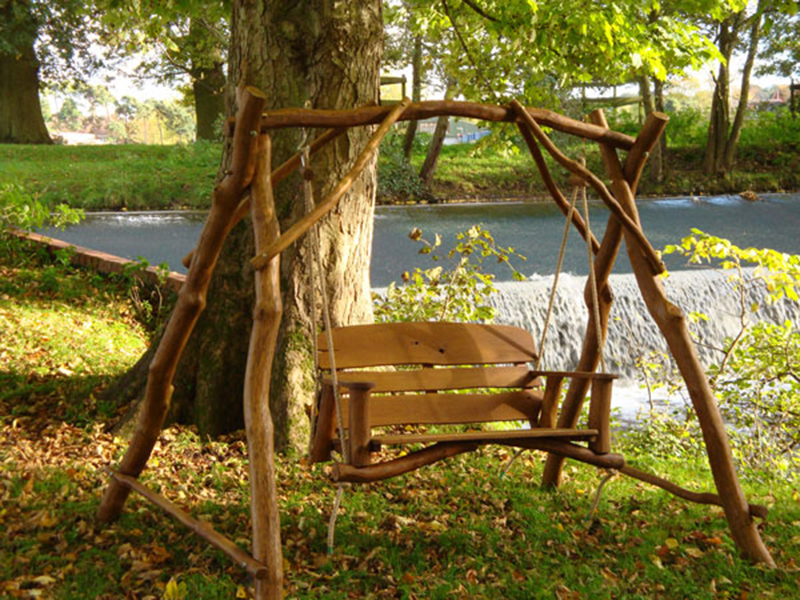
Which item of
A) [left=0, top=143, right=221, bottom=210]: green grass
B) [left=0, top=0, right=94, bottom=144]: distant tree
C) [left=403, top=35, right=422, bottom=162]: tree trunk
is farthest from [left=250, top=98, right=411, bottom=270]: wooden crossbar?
[left=0, top=0, right=94, bottom=144]: distant tree

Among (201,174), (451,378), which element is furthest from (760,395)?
(201,174)

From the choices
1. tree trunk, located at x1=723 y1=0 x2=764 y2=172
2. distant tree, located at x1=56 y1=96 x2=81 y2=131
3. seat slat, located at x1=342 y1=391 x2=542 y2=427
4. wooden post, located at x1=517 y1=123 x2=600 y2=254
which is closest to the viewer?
wooden post, located at x1=517 y1=123 x2=600 y2=254

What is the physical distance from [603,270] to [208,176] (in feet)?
47.9

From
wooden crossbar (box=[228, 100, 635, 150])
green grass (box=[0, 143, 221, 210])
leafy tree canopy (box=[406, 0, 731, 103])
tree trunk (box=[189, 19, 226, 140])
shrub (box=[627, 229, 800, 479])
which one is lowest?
shrub (box=[627, 229, 800, 479])

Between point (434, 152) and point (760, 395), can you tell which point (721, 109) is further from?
point (760, 395)

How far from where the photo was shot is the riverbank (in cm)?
1590

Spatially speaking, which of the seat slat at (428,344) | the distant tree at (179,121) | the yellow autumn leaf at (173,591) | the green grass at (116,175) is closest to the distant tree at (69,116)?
the distant tree at (179,121)

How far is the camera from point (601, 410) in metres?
3.05

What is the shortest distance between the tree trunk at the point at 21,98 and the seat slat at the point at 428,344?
18.0 m

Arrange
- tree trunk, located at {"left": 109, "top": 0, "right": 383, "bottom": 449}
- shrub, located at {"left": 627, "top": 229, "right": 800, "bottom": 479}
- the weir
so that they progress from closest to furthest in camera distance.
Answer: tree trunk, located at {"left": 109, "top": 0, "right": 383, "bottom": 449} → shrub, located at {"left": 627, "top": 229, "right": 800, "bottom": 479} → the weir

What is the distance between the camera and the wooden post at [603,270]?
10.6 feet

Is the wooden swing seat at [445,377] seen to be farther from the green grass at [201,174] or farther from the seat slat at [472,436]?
the green grass at [201,174]

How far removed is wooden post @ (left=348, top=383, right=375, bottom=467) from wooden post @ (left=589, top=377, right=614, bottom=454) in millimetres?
882

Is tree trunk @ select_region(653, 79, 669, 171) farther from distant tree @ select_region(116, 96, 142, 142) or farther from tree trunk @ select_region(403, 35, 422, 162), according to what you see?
distant tree @ select_region(116, 96, 142, 142)
